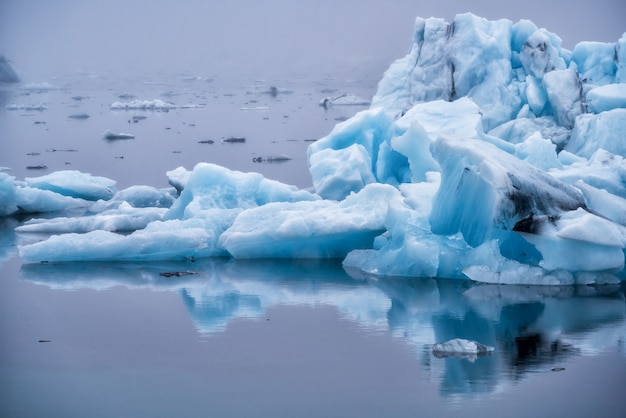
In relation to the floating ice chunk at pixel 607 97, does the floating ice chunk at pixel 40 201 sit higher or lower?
lower

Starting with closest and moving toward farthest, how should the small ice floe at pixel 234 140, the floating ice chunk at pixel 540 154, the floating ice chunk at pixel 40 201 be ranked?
the floating ice chunk at pixel 540 154
the floating ice chunk at pixel 40 201
the small ice floe at pixel 234 140

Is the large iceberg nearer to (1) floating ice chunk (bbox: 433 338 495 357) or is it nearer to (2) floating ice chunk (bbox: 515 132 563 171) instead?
(2) floating ice chunk (bbox: 515 132 563 171)

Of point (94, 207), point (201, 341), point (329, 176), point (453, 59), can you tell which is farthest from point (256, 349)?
point (453, 59)

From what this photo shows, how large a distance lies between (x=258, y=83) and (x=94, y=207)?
116 ft

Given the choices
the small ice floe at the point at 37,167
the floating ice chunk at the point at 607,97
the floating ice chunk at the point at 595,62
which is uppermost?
the floating ice chunk at the point at 595,62

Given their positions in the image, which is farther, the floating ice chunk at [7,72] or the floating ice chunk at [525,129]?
the floating ice chunk at [7,72]

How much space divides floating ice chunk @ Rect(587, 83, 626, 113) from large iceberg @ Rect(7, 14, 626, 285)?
19mm

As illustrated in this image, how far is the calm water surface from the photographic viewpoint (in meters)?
5.11

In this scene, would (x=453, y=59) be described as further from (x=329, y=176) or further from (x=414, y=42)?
(x=329, y=176)

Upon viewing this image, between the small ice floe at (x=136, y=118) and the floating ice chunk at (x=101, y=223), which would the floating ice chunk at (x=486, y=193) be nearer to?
the floating ice chunk at (x=101, y=223)

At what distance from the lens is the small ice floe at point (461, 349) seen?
5.77 meters

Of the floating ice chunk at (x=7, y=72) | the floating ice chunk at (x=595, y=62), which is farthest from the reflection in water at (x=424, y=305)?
the floating ice chunk at (x=7, y=72)

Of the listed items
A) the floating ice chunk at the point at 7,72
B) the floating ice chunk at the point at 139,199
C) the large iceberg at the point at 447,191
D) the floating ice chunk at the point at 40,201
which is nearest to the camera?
the large iceberg at the point at 447,191

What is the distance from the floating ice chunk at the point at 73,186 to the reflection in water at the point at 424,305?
10.9 feet
